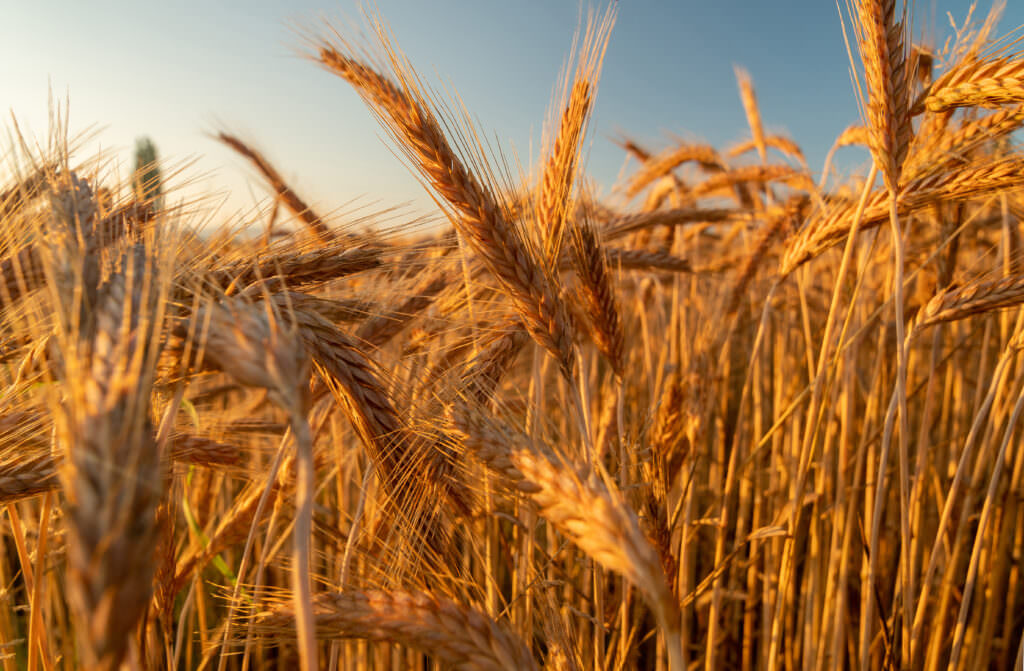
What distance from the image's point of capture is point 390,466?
0.93m

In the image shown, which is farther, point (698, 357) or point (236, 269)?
point (698, 357)

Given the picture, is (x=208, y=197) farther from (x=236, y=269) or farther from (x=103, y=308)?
(x=103, y=308)

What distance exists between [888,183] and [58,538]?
79.7 inches

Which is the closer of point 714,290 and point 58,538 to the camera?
point 58,538

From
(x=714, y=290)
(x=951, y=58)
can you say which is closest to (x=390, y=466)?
(x=951, y=58)

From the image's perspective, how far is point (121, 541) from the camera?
1.30ft

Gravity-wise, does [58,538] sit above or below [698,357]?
below

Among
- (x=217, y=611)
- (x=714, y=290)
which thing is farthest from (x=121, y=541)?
(x=714, y=290)

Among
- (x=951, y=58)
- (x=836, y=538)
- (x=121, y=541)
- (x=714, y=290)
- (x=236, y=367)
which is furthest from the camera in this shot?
(x=714, y=290)

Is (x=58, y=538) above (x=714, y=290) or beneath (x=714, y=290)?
beneath

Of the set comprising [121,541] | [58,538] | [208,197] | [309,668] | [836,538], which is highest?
[208,197]

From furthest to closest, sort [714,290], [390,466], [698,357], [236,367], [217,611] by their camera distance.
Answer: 1. [714,290]
2. [217,611]
3. [698,357]
4. [390,466]
5. [236,367]

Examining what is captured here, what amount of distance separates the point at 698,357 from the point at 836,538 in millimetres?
636

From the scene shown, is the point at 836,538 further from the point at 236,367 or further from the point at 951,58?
the point at 236,367
